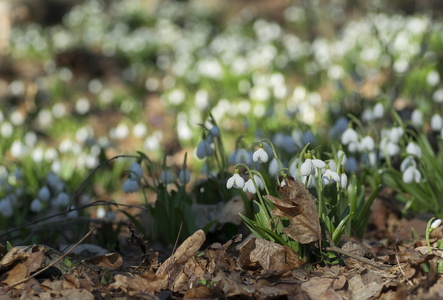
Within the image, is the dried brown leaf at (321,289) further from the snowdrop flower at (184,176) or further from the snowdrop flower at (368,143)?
the snowdrop flower at (368,143)

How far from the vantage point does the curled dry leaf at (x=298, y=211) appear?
1931 mm

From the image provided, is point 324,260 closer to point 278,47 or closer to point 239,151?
point 239,151

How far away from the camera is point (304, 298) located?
1788 mm

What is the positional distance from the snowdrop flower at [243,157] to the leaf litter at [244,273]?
53 centimetres

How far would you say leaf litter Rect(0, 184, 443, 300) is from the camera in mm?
1776

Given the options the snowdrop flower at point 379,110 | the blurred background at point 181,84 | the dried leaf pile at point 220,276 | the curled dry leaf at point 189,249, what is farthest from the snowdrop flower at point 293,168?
the snowdrop flower at point 379,110

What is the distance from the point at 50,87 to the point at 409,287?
226 inches

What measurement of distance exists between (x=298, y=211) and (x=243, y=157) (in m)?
0.63

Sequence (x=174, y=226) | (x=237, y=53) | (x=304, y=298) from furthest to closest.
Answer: (x=237, y=53) < (x=174, y=226) < (x=304, y=298)

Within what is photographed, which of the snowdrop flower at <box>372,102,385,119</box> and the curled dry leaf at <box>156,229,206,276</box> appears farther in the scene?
the snowdrop flower at <box>372,102,385,119</box>

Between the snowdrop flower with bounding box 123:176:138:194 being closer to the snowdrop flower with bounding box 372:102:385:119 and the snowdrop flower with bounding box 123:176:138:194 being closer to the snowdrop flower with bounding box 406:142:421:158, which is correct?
the snowdrop flower with bounding box 406:142:421:158

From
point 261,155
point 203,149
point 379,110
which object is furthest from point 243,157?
point 379,110

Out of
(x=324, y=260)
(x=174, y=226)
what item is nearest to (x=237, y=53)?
(x=174, y=226)

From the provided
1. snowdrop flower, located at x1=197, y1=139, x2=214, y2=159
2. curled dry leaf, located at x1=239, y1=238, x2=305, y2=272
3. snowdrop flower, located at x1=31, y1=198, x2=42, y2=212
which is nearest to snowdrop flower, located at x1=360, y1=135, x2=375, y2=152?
snowdrop flower, located at x1=197, y1=139, x2=214, y2=159
